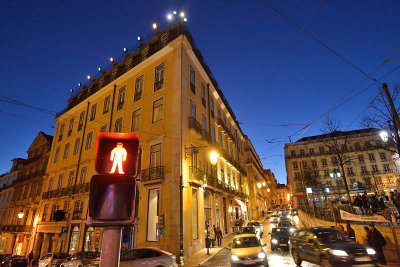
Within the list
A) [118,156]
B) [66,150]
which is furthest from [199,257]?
[66,150]

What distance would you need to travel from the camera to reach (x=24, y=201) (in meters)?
33.8

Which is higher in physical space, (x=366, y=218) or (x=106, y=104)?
(x=106, y=104)

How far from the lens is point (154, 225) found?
16734mm

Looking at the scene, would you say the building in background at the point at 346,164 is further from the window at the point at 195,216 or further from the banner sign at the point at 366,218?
the window at the point at 195,216

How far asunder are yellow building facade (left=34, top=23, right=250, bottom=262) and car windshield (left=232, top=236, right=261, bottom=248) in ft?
13.3

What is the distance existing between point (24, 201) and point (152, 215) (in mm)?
28944

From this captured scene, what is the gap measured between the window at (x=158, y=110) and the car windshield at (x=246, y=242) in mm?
11481

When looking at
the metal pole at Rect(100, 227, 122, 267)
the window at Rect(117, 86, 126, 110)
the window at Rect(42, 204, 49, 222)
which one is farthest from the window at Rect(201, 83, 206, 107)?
the window at Rect(42, 204, 49, 222)

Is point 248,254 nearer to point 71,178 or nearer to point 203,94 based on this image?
point 203,94

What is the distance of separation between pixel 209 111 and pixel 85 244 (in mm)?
18544

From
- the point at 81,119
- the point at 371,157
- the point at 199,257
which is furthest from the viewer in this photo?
the point at 371,157

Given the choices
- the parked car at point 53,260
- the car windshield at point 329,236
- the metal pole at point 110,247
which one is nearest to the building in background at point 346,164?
the car windshield at point 329,236

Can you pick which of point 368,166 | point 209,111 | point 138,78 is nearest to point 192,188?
point 209,111

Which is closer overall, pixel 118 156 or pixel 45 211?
pixel 118 156
